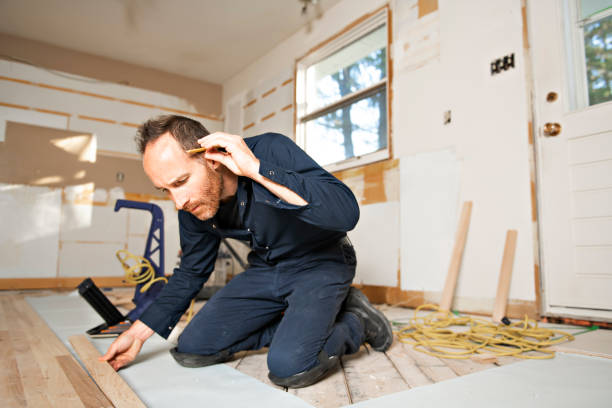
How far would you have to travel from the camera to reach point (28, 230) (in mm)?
4578

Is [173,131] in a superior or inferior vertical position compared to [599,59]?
inferior

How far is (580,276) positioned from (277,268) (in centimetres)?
171

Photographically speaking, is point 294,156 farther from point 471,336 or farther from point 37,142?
→ point 37,142

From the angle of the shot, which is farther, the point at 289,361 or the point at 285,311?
the point at 285,311

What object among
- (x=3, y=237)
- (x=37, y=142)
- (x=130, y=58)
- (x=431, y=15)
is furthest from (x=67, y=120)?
(x=431, y=15)

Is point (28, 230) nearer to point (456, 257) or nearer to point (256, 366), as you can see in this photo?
point (256, 366)

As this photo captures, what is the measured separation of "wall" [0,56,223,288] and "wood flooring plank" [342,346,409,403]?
13.7 ft

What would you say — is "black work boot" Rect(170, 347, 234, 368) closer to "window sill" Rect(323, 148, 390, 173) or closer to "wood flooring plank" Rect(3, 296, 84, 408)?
"wood flooring plank" Rect(3, 296, 84, 408)

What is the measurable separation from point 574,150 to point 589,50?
1.86ft

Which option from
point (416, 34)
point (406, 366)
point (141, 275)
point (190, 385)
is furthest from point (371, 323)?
point (416, 34)

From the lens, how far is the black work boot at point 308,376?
48.8 inches

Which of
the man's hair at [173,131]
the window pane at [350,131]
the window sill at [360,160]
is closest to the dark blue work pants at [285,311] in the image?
the man's hair at [173,131]

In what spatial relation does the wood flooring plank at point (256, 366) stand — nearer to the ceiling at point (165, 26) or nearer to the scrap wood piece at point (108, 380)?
the scrap wood piece at point (108, 380)

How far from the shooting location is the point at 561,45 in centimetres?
236
